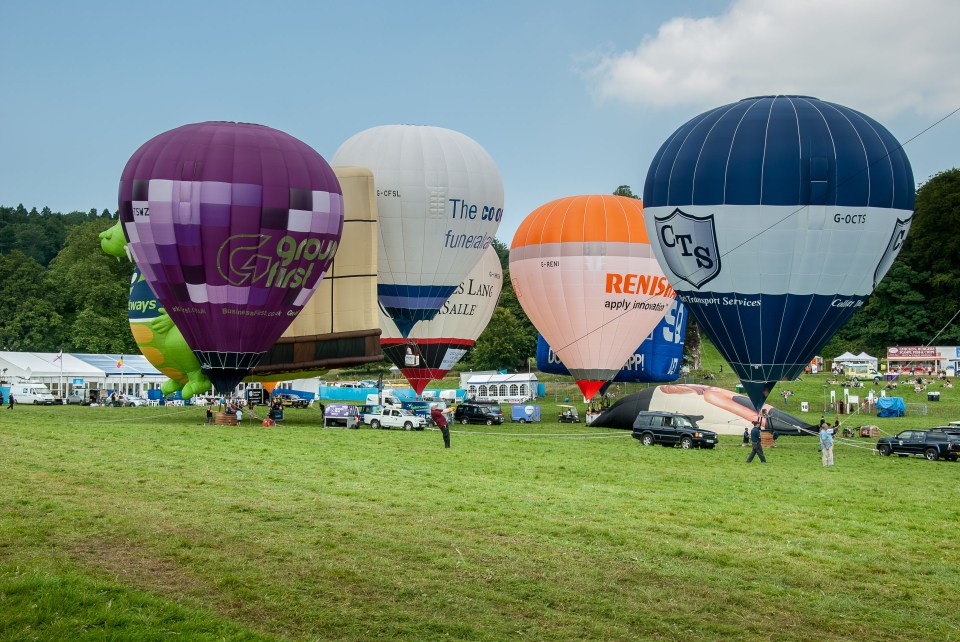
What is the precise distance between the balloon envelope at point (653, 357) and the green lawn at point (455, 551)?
28995 millimetres

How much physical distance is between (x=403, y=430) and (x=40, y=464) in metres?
19.7

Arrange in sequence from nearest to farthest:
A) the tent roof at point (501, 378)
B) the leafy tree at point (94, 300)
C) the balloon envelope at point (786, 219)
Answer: the balloon envelope at point (786, 219), the tent roof at point (501, 378), the leafy tree at point (94, 300)

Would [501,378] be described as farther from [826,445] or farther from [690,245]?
[826,445]

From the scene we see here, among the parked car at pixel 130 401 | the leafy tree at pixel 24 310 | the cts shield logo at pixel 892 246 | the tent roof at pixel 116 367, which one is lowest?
the parked car at pixel 130 401

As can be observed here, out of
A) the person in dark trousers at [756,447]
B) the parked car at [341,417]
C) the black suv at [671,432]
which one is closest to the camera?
the person in dark trousers at [756,447]

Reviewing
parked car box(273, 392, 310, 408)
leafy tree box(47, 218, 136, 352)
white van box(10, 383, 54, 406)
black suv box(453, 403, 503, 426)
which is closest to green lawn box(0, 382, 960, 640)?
black suv box(453, 403, 503, 426)

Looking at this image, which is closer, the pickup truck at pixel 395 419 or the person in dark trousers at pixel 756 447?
the person in dark trousers at pixel 756 447

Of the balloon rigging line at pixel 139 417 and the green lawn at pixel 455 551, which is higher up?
the balloon rigging line at pixel 139 417

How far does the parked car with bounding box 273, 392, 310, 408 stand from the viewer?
2269 inches

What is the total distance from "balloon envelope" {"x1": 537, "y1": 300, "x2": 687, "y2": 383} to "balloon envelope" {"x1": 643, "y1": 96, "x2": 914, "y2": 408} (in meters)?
19.9

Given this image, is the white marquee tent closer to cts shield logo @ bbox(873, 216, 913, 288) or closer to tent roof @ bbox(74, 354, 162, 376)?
tent roof @ bbox(74, 354, 162, 376)

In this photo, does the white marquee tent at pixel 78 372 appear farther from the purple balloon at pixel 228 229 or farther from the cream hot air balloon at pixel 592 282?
the purple balloon at pixel 228 229

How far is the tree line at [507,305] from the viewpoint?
8288 centimetres

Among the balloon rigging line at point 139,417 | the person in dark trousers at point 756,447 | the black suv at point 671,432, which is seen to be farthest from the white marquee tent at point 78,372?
the person in dark trousers at point 756,447
